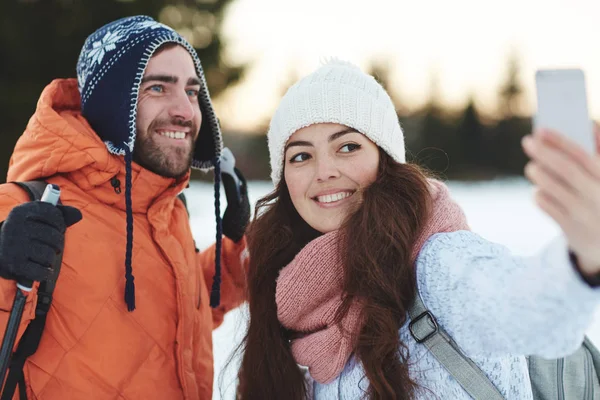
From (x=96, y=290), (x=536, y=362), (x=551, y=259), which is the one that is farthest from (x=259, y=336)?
(x=551, y=259)

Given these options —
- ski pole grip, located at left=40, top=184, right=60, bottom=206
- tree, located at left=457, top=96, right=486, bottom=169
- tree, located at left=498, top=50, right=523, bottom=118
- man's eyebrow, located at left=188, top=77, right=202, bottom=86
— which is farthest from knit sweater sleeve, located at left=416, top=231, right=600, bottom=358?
tree, located at left=498, top=50, right=523, bottom=118

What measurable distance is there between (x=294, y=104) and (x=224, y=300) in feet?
4.50

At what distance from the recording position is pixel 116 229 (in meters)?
2.28

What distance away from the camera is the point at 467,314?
1.46 m

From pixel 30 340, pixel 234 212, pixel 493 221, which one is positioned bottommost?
pixel 493 221

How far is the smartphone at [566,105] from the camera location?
95 centimetres

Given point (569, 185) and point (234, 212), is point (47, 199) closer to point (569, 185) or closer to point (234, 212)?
point (234, 212)

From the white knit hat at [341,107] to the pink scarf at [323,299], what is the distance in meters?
0.28

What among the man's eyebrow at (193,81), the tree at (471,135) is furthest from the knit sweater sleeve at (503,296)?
the tree at (471,135)

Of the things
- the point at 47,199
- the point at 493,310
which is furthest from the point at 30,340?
the point at 493,310

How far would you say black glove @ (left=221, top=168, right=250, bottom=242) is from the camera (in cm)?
294

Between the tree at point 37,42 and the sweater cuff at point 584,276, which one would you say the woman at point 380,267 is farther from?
the tree at point 37,42

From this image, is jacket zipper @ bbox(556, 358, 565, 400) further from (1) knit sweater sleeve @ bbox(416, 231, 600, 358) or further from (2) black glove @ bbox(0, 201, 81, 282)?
(2) black glove @ bbox(0, 201, 81, 282)

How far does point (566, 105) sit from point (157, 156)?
1912 mm
